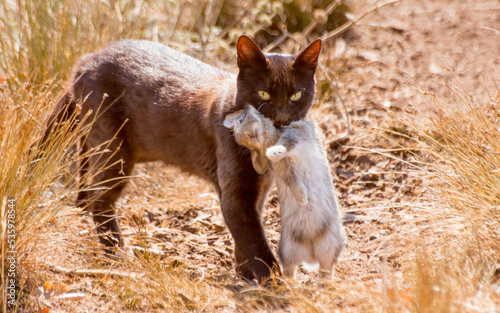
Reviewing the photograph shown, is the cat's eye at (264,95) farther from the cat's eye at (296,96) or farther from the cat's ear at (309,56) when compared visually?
the cat's ear at (309,56)

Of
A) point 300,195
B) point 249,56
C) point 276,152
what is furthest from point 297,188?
point 249,56

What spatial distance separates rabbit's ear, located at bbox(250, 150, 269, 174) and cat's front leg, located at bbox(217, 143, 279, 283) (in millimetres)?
96

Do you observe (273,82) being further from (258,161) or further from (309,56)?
(258,161)

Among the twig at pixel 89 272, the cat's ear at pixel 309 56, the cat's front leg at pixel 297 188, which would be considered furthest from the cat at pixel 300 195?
the twig at pixel 89 272

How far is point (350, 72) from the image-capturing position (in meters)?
5.07

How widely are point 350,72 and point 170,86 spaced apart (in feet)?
7.27

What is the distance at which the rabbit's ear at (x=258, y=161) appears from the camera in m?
2.86

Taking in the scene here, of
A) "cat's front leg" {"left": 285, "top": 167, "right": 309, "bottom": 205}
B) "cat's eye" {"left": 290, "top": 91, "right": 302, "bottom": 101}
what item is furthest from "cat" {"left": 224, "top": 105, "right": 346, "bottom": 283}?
"cat's eye" {"left": 290, "top": 91, "right": 302, "bottom": 101}

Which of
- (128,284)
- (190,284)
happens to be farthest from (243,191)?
(128,284)

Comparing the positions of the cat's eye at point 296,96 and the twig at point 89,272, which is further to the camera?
the cat's eye at point 296,96

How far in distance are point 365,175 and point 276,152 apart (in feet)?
5.36

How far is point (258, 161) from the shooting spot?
2875 millimetres

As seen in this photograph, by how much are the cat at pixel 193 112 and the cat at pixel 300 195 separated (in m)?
0.13

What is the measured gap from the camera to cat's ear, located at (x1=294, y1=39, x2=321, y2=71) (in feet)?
9.95
